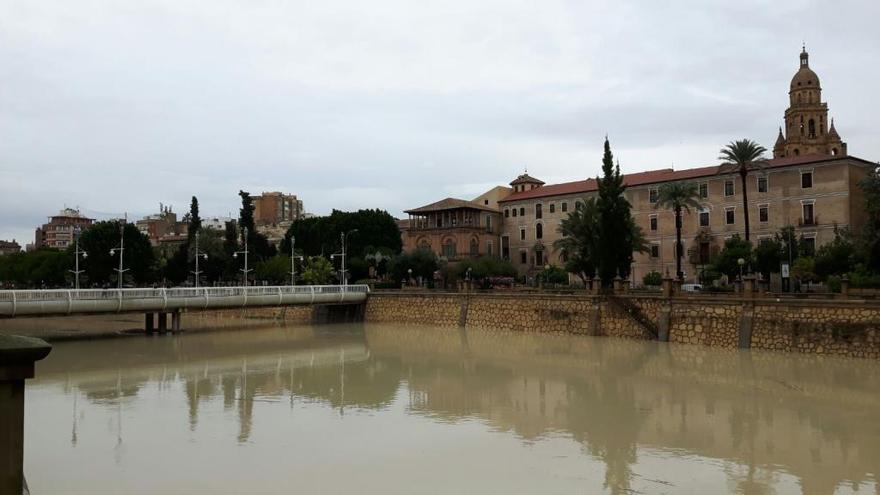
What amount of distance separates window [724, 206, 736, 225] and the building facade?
0.08m

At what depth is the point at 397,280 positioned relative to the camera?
70062 mm

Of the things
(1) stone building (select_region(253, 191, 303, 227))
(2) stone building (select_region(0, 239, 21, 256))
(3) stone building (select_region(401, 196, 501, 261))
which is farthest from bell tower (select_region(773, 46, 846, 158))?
(2) stone building (select_region(0, 239, 21, 256))

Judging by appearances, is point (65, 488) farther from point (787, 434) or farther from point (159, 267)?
point (159, 267)

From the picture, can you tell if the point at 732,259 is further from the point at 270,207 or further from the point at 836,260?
the point at 270,207

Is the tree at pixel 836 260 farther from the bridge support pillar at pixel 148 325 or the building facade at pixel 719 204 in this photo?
the bridge support pillar at pixel 148 325

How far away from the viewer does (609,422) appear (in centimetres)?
1914

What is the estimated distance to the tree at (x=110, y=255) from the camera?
77750 millimetres

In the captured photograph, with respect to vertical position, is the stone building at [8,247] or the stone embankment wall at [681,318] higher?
the stone building at [8,247]

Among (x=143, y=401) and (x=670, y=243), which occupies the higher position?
→ (x=670, y=243)

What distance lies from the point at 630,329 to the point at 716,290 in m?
5.46

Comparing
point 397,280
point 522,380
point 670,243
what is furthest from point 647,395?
point 397,280

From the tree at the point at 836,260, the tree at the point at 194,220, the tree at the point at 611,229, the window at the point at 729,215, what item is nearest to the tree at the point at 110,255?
the tree at the point at 194,220

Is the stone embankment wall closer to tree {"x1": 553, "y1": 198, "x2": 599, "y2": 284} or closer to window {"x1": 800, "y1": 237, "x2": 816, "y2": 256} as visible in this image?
tree {"x1": 553, "y1": 198, "x2": 599, "y2": 284}

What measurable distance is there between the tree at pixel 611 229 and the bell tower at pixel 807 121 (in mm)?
51158
